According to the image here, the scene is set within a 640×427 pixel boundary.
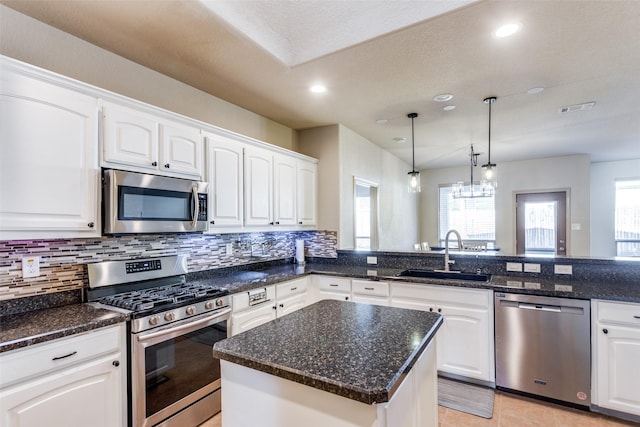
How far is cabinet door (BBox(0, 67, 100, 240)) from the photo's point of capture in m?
1.60

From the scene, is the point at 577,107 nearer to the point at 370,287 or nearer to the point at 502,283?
the point at 502,283

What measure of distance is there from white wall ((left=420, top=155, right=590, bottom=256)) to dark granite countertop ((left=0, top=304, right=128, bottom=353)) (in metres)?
6.95

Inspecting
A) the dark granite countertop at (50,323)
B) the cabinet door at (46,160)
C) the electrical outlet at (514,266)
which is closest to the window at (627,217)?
the electrical outlet at (514,266)

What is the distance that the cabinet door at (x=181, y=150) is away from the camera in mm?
2331

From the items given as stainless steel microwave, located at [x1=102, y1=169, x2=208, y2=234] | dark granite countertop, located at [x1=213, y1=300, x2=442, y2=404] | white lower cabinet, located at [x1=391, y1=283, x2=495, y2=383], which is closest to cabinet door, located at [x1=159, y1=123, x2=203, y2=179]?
stainless steel microwave, located at [x1=102, y1=169, x2=208, y2=234]

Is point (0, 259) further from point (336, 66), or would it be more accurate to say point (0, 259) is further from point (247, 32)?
point (336, 66)

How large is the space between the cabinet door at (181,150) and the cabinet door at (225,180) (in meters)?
0.11

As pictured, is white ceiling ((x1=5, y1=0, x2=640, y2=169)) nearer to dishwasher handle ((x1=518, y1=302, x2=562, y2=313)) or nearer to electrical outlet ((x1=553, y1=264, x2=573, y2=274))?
electrical outlet ((x1=553, y1=264, x2=573, y2=274))

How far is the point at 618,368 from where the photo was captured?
2201 mm

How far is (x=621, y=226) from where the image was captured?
658 cm

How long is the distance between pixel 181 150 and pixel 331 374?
2051 millimetres

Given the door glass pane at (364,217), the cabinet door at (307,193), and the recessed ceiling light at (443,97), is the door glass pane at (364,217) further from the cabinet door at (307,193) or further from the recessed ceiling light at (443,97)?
the recessed ceiling light at (443,97)

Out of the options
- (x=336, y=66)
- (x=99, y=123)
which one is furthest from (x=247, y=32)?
(x=99, y=123)

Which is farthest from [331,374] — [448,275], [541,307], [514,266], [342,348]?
[514,266]
